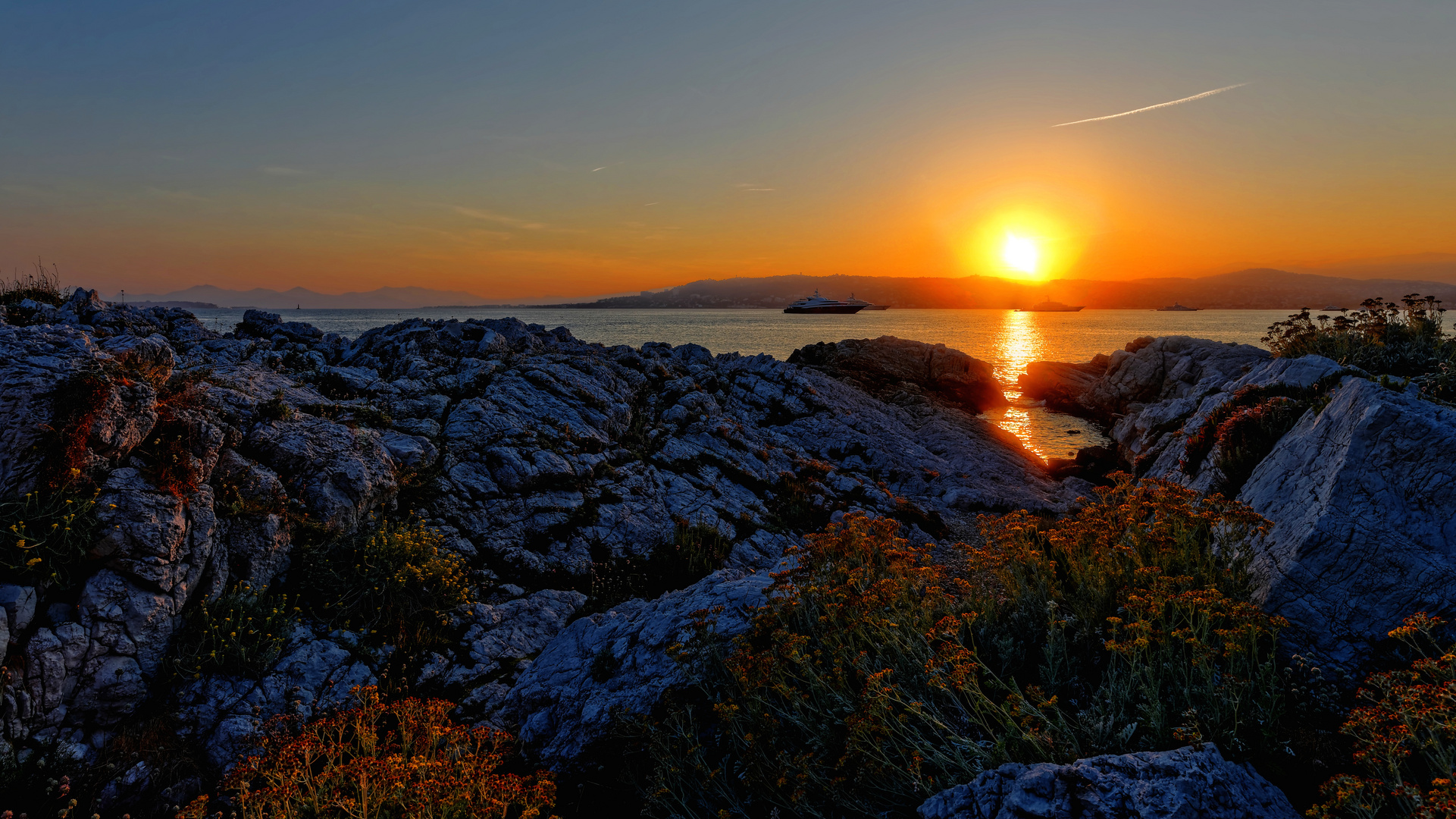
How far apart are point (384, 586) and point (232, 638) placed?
2085mm

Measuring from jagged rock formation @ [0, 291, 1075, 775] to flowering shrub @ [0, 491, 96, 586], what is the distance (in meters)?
0.17

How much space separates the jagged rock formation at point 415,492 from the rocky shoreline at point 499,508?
4 centimetres

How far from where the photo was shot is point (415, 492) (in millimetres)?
13141

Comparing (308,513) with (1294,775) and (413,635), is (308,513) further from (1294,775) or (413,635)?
(1294,775)

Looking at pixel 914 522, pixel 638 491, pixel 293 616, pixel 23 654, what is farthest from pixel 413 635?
pixel 914 522

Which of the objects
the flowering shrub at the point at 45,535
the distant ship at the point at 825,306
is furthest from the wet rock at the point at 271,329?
the distant ship at the point at 825,306

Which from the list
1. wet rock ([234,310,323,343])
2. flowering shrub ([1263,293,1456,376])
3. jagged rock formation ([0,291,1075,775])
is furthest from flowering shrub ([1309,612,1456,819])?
wet rock ([234,310,323,343])

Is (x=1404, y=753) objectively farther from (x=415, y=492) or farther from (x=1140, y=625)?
(x=415, y=492)

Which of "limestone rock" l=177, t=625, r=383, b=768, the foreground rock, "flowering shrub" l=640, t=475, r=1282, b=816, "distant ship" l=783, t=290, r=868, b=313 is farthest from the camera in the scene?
"distant ship" l=783, t=290, r=868, b=313

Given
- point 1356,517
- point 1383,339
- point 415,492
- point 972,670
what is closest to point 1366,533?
point 1356,517

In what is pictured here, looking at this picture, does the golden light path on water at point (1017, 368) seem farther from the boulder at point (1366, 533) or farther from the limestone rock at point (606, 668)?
the limestone rock at point (606, 668)

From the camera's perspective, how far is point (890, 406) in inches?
1273

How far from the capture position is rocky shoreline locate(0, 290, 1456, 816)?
22.4 feet

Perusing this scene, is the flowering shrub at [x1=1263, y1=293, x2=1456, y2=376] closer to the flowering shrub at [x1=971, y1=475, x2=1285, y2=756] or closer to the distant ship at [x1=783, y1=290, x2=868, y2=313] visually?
the flowering shrub at [x1=971, y1=475, x2=1285, y2=756]
